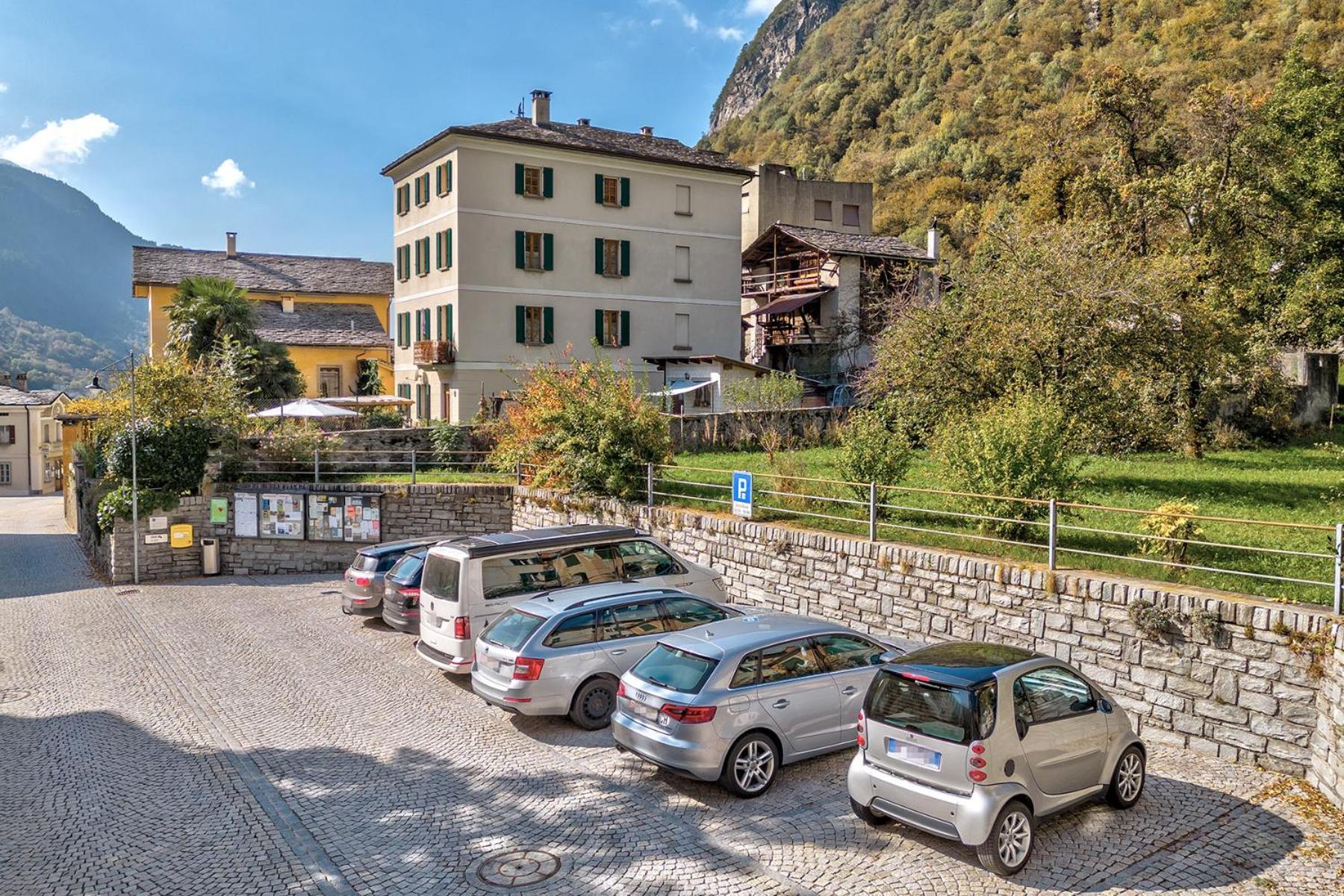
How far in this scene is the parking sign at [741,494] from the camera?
48.0 feet

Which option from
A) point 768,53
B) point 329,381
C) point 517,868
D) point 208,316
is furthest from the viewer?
point 768,53

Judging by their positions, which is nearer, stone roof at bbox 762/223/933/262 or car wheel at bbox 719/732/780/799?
car wheel at bbox 719/732/780/799

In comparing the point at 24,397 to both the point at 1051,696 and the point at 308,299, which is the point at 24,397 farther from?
the point at 1051,696

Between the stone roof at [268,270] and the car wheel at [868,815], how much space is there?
4944 centimetres

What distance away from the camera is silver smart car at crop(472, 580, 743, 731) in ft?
33.1

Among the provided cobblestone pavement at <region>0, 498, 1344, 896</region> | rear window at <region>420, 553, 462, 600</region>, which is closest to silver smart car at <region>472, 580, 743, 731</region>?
cobblestone pavement at <region>0, 498, 1344, 896</region>

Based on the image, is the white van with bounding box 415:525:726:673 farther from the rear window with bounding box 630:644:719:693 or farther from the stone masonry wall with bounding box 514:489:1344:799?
the rear window with bounding box 630:644:719:693

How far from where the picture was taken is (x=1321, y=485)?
16.1 meters

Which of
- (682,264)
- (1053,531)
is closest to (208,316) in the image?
(682,264)

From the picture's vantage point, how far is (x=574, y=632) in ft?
34.0

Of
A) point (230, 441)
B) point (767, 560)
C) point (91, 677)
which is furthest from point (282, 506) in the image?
point (767, 560)

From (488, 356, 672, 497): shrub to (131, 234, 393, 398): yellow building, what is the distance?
94.5 feet

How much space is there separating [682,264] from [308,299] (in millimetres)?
25701

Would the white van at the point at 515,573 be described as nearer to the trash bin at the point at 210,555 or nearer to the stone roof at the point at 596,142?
the trash bin at the point at 210,555
